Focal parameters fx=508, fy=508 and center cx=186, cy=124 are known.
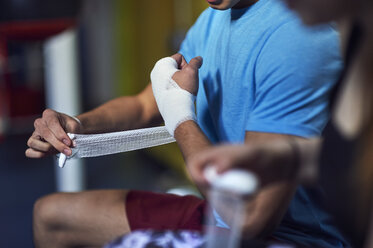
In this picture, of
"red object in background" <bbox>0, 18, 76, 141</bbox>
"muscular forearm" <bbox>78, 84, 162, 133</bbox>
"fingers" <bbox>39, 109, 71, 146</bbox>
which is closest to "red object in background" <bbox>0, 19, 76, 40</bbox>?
"red object in background" <bbox>0, 18, 76, 141</bbox>

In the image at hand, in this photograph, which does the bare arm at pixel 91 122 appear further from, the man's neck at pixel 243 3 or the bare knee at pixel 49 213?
the man's neck at pixel 243 3

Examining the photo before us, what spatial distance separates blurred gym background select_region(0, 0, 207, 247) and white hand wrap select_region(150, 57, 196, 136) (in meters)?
0.83

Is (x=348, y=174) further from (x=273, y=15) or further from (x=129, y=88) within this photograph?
(x=129, y=88)

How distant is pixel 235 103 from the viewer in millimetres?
798

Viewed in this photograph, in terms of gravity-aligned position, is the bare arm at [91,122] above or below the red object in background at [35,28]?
below

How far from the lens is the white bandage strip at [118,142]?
33.2 inches

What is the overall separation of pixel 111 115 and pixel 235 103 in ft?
1.04

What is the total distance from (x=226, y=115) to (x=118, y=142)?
184 mm

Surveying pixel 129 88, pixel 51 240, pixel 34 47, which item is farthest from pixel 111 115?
pixel 34 47

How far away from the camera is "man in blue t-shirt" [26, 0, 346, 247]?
0.67m

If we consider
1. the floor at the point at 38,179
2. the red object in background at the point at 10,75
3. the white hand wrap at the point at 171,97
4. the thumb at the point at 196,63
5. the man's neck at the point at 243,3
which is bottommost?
the floor at the point at 38,179

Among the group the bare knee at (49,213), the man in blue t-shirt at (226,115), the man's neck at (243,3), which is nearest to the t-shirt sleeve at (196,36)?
the man in blue t-shirt at (226,115)

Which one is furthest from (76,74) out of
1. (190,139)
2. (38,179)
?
(190,139)

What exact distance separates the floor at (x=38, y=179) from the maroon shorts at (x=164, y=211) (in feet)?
3.00
